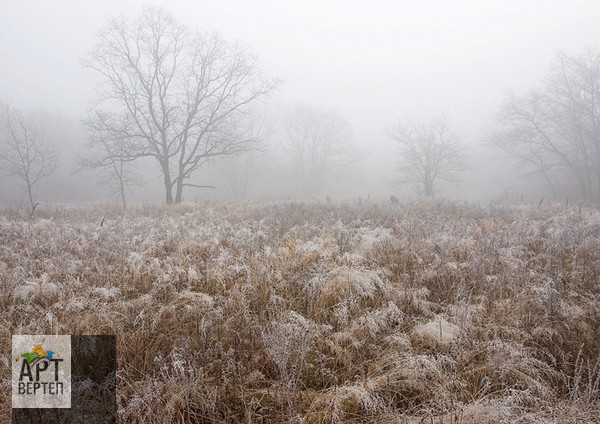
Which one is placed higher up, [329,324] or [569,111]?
[569,111]

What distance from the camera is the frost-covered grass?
85.5 inches

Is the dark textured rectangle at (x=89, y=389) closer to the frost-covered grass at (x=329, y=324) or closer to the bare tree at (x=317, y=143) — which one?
the frost-covered grass at (x=329, y=324)

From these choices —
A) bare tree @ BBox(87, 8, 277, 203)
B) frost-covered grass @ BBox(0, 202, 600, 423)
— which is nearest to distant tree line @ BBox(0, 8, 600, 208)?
bare tree @ BBox(87, 8, 277, 203)

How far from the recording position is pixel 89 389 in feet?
7.34

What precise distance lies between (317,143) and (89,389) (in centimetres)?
4345

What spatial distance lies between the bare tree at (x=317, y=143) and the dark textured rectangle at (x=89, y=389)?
39451 mm

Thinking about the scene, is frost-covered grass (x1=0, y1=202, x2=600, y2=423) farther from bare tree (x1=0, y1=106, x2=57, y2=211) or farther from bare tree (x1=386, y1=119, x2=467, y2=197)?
bare tree (x1=386, y1=119, x2=467, y2=197)

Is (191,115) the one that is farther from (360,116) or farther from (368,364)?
(360,116)

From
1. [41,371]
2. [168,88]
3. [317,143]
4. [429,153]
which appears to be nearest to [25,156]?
[168,88]

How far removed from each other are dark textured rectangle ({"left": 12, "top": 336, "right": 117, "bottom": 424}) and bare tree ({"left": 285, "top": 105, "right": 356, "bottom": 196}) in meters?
39.5

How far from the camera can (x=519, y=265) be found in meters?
4.34

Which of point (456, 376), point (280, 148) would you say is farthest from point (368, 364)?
point (280, 148)

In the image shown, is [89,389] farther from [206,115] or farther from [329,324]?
[206,115]

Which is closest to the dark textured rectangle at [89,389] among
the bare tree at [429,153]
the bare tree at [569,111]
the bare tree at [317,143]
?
the bare tree at [429,153]
